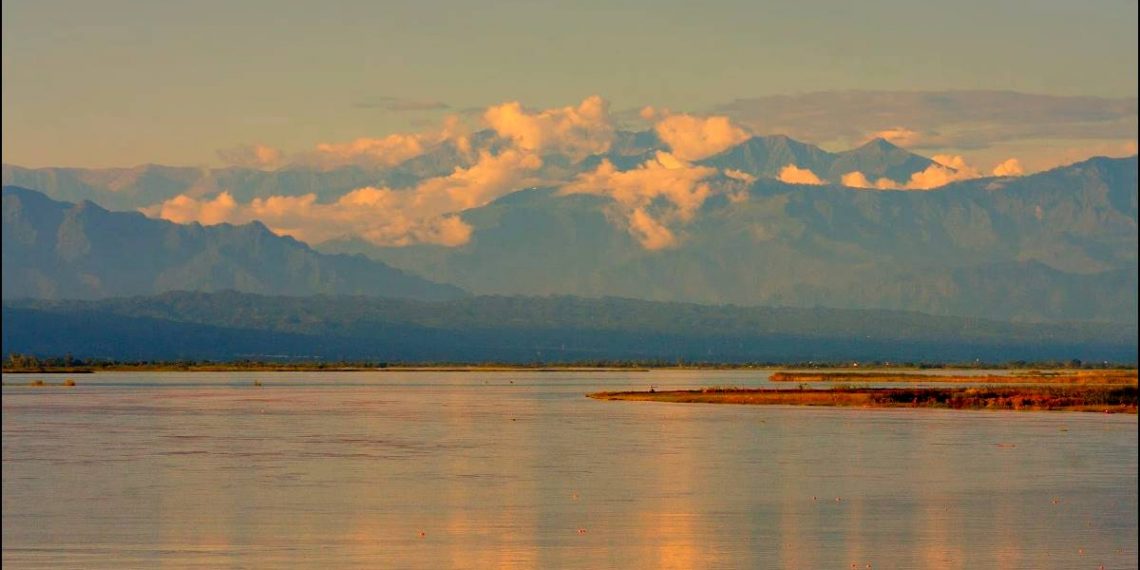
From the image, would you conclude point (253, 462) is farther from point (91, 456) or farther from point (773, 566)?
point (773, 566)

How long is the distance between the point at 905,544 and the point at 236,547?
15.4 m

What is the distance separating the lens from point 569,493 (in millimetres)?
56094

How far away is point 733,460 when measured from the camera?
225 feet

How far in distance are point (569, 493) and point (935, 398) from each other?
68.7 metres

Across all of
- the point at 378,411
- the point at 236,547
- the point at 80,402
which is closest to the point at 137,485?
the point at 236,547

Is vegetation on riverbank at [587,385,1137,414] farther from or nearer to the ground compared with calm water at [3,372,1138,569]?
farther from the ground

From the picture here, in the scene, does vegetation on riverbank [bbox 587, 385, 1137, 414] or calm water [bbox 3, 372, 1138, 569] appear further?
vegetation on riverbank [bbox 587, 385, 1137, 414]

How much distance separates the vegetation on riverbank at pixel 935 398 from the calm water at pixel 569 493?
15.3m

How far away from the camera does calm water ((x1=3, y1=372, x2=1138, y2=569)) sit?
141 ft

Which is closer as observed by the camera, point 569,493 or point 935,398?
point 569,493

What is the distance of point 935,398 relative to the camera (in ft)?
396

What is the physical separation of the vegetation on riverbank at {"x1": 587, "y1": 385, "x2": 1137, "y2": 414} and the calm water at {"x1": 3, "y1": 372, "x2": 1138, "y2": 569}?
50.3 ft

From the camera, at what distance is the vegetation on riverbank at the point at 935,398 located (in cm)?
11400

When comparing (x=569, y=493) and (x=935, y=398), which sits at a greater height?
(x=935, y=398)
